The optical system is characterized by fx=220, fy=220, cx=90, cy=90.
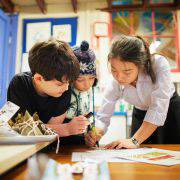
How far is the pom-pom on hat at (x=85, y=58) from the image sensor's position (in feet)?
3.60

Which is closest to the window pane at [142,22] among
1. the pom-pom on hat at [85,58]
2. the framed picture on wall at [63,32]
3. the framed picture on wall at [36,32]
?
the framed picture on wall at [63,32]

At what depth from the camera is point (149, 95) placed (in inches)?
48.2

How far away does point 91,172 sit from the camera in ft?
1.52

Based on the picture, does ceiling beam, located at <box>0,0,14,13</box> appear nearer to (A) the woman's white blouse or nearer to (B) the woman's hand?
(A) the woman's white blouse

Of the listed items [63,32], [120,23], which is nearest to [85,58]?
[63,32]

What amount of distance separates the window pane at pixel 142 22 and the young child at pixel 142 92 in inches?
93.8

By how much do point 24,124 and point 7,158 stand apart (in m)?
0.29

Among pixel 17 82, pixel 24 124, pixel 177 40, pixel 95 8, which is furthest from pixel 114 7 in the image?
pixel 24 124

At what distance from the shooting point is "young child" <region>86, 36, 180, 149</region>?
42.2 inches

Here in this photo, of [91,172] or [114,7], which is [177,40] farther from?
[91,172]

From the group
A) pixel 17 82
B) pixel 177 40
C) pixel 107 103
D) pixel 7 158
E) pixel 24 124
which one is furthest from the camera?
pixel 177 40

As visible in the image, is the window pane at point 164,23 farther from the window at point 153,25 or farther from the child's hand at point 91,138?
the child's hand at point 91,138

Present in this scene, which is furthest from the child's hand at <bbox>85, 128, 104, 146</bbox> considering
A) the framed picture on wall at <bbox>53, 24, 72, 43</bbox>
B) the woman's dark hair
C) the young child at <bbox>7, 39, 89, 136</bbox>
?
the framed picture on wall at <bbox>53, 24, 72, 43</bbox>

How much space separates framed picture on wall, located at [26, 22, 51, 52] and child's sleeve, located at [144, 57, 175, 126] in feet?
8.76
